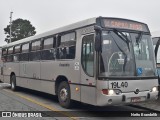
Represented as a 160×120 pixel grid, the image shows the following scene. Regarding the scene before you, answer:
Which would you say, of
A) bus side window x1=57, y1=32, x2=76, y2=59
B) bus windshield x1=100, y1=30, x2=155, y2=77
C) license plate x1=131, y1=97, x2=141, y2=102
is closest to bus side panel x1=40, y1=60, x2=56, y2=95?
bus side window x1=57, y1=32, x2=76, y2=59

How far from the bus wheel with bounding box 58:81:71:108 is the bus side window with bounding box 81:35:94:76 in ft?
4.81

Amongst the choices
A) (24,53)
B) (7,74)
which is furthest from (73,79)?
(7,74)

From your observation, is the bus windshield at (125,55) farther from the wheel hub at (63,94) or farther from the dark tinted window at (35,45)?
the dark tinted window at (35,45)

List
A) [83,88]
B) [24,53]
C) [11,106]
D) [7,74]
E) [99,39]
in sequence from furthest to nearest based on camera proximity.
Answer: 1. [7,74]
2. [24,53]
3. [11,106]
4. [83,88]
5. [99,39]

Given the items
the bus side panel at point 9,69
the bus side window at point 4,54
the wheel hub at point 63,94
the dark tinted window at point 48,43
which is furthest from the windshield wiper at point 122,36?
the bus side window at point 4,54

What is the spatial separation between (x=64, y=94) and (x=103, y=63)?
269 centimetres

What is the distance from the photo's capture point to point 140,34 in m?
9.18

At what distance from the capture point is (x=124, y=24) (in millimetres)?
9031

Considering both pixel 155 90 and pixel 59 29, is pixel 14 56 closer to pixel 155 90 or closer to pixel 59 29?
pixel 59 29

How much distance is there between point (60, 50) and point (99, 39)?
297cm

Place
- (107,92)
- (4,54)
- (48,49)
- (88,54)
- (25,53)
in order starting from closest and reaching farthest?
(107,92), (88,54), (48,49), (25,53), (4,54)

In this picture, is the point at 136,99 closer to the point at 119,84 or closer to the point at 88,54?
the point at 119,84

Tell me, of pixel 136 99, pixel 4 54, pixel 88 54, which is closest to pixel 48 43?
pixel 88 54

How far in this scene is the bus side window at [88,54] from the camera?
8.70 m
